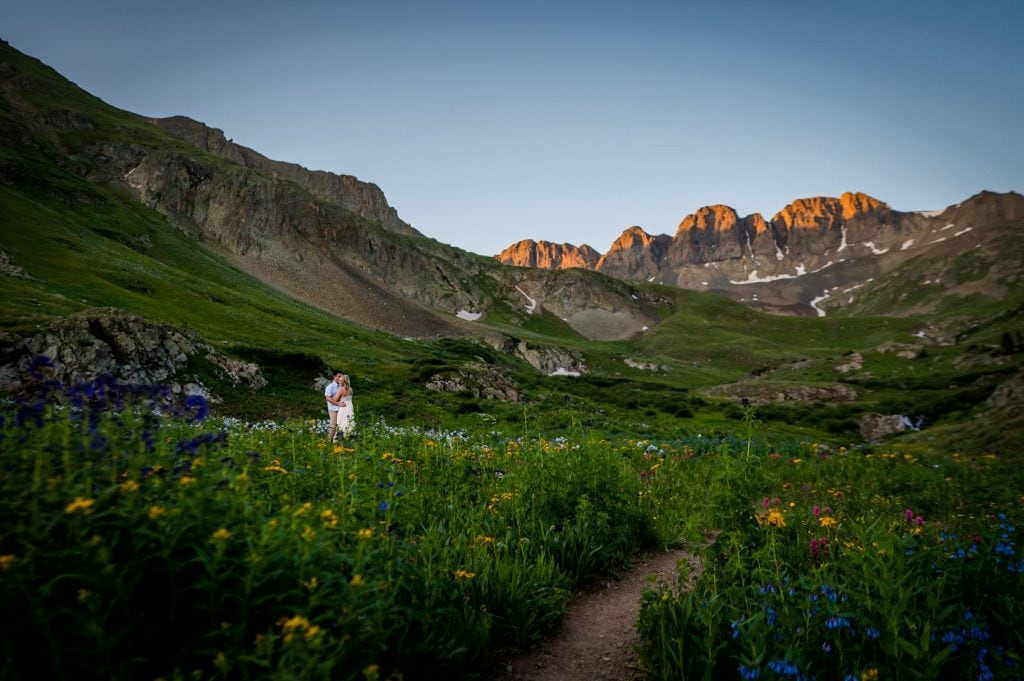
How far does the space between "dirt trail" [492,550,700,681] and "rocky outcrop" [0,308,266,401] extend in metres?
25.8

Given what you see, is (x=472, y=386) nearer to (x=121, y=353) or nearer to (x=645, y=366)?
(x=121, y=353)

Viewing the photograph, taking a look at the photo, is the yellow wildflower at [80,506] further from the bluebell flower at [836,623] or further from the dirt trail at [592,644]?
the bluebell flower at [836,623]

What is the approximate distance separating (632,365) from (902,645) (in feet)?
518

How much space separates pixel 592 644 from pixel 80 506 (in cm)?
486

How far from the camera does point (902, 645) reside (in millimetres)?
3523

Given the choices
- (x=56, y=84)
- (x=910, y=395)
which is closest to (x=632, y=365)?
(x=910, y=395)

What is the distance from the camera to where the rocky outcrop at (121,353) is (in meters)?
25.3

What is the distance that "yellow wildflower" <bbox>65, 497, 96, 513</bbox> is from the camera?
274cm

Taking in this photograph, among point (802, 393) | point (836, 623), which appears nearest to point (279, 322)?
point (802, 393)

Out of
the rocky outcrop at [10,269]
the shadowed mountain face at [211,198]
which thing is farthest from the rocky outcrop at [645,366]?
the rocky outcrop at [10,269]

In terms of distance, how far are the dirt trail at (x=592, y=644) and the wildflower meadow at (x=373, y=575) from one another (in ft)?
0.70

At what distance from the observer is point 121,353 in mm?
28766

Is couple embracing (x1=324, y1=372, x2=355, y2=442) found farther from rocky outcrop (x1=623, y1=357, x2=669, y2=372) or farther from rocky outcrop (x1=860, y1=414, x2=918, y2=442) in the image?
rocky outcrop (x1=623, y1=357, x2=669, y2=372)

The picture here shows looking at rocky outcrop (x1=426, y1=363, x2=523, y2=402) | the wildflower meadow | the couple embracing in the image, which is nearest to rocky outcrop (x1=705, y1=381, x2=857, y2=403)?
rocky outcrop (x1=426, y1=363, x2=523, y2=402)
